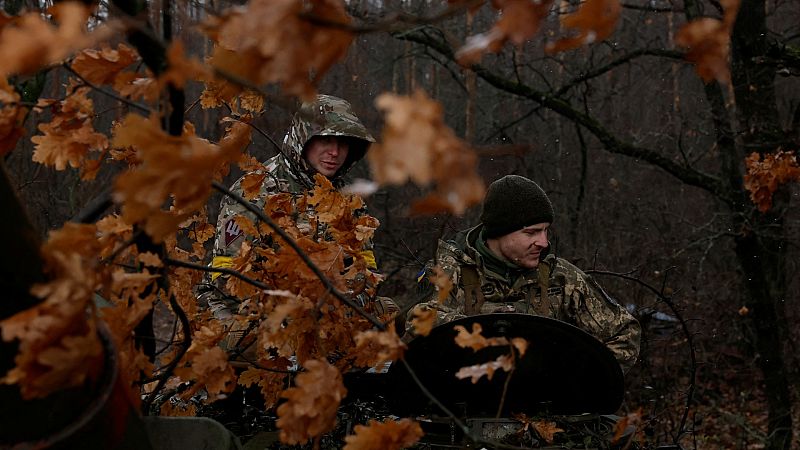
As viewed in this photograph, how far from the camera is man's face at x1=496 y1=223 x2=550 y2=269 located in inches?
187

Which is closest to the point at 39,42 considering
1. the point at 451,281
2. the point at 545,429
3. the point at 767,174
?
the point at 545,429

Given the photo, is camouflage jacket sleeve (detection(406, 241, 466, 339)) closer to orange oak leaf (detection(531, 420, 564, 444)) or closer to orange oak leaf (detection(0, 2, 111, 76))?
orange oak leaf (detection(531, 420, 564, 444))

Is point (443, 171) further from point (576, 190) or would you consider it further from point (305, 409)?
point (576, 190)

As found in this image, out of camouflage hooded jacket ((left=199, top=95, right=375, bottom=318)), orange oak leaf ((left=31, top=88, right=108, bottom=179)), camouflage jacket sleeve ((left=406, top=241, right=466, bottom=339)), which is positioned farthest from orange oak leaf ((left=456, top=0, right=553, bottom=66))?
camouflage hooded jacket ((left=199, top=95, right=375, bottom=318))

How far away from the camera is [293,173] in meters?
5.45

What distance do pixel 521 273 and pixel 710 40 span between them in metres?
3.06

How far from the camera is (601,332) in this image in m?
4.55

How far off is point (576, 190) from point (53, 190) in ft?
29.8

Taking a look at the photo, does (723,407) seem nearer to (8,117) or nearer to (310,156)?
(310,156)

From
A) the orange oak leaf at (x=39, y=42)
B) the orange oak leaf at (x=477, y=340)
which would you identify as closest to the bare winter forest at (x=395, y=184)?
the orange oak leaf at (x=39, y=42)

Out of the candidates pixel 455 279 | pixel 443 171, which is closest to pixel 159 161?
pixel 443 171

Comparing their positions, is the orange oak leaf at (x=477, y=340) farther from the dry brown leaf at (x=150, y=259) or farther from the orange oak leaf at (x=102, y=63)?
the orange oak leaf at (x=102, y=63)

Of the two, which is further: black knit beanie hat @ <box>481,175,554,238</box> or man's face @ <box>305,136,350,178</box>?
man's face @ <box>305,136,350,178</box>

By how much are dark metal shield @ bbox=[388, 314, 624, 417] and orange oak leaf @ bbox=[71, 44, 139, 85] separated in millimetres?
1376
